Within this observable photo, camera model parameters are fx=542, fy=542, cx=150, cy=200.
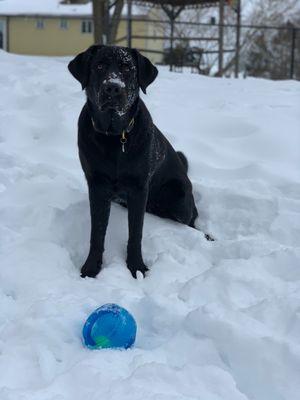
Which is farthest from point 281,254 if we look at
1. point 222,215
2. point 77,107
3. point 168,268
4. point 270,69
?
point 270,69

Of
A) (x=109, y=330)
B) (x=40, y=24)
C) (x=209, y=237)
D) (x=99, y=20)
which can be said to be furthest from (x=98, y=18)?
(x=40, y=24)

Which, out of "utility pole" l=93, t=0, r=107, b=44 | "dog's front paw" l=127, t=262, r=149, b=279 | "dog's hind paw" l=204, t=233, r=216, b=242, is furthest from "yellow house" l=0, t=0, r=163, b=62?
"dog's front paw" l=127, t=262, r=149, b=279

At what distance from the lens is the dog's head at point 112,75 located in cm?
294

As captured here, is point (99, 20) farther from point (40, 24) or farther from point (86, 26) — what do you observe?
point (40, 24)

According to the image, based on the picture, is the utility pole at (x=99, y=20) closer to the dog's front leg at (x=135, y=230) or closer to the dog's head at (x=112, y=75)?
the dog's head at (x=112, y=75)

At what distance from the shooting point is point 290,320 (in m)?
2.59

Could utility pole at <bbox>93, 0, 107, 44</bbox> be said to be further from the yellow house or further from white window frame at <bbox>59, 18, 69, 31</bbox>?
white window frame at <bbox>59, 18, 69, 31</bbox>

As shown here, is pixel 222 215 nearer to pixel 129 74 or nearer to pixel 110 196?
pixel 110 196

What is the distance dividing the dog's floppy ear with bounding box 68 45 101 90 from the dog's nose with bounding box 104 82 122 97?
312 mm

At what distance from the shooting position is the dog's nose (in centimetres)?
290

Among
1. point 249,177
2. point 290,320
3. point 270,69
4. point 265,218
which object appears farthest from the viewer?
point 270,69

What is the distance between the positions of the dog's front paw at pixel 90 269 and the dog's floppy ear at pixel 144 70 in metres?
1.10

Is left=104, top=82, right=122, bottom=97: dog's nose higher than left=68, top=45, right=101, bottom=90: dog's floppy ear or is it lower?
lower

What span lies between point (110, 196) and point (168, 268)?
1.87ft
